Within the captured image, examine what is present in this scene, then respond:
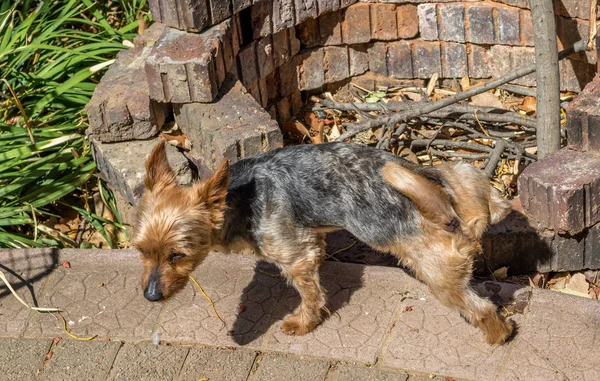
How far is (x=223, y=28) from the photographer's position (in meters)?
6.44

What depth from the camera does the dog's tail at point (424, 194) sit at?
467 centimetres

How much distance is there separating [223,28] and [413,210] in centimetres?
224

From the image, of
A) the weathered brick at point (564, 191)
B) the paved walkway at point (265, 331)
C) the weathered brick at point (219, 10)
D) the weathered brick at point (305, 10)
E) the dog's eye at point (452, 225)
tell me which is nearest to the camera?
the dog's eye at point (452, 225)

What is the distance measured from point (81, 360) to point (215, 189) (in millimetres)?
1352

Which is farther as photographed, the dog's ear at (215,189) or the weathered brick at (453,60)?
the weathered brick at (453,60)

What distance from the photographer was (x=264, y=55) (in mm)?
7082

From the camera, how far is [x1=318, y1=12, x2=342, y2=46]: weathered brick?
7.39 meters

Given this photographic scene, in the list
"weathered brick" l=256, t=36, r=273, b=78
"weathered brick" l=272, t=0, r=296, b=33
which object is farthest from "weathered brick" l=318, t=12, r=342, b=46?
"weathered brick" l=256, t=36, r=273, b=78

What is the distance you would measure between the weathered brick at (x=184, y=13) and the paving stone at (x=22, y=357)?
2.31 metres

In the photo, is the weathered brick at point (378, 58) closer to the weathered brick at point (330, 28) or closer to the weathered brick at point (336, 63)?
the weathered brick at point (336, 63)

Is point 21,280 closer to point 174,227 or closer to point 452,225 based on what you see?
point 174,227

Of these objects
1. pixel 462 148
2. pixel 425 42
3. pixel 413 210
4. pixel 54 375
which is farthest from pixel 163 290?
pixel 425 42

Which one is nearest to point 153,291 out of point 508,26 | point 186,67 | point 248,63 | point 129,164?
point 129,164

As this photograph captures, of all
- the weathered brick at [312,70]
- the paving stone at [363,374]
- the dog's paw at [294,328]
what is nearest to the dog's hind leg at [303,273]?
the dog's paw at [294,328]
